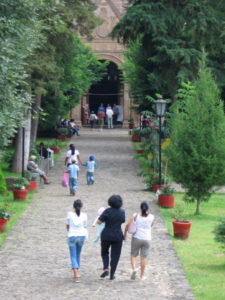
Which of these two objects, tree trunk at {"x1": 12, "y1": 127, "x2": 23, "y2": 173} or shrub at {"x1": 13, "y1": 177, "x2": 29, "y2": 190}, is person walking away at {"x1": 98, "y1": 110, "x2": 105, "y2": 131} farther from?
shrub at {"x1": 13, "y1": 177, "x2": 29, "y2": 190}

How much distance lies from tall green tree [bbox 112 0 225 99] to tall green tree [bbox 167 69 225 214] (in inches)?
417

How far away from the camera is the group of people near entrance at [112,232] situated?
10609mm

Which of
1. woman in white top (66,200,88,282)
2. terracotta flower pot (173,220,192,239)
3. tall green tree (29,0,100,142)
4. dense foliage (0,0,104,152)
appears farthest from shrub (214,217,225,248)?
tall green tree (29,0,100,142)

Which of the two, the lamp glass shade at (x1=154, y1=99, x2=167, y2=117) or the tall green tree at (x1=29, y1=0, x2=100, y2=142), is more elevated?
the tall green tree at (x1=29, y1=0, x2=100, y2=142)

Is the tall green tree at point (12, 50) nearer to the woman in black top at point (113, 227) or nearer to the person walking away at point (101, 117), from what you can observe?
the woman in black top at point (113, 227)

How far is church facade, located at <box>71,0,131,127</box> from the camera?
4922 centimetres

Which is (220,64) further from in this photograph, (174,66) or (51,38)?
(51,38)

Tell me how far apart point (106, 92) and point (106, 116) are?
11.5 ft

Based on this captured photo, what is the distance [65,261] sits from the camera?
12.5m

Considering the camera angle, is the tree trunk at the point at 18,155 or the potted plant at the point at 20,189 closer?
the potted plant at the point at 20,189

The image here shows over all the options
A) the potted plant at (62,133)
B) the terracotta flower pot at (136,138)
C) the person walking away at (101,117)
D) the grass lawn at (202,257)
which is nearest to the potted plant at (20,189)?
the grass lawn at (202,257)

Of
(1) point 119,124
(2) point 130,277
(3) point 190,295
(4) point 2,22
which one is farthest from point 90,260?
(1) point 119,124

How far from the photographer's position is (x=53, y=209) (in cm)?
1883

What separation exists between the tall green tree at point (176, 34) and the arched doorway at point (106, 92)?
22916mm
